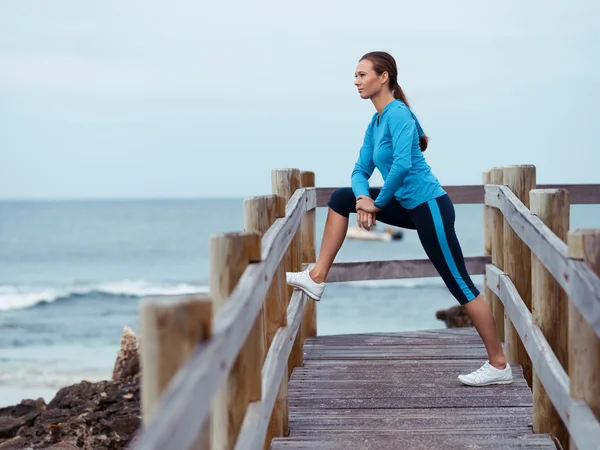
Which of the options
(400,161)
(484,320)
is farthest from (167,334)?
(484,320)

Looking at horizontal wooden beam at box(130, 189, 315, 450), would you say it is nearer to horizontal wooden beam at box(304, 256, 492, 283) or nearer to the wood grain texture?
the wood grain texture

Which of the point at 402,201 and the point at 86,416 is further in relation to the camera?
the point at 86,416

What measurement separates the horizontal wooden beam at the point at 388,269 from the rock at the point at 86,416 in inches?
85.0

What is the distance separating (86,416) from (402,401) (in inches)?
146

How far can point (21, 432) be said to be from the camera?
7.53 m

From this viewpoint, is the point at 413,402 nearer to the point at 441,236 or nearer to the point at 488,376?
the point at 488,376

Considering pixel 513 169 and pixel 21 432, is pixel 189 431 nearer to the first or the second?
pixel 513 169

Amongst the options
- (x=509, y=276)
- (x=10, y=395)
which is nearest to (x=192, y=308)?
(x=509, y=276)

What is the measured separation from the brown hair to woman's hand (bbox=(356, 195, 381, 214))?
0.42 metres

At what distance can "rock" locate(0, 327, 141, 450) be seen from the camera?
691cm

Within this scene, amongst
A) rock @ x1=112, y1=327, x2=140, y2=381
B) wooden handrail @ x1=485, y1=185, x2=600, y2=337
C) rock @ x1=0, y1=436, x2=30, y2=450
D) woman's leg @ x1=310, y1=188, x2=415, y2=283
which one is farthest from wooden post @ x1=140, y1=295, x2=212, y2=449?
rock @ x1=112, y1=327, x2=140, y2=381

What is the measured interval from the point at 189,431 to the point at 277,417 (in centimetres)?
250

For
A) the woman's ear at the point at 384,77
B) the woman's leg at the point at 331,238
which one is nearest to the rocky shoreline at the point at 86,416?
the woman's leg at the point at 331,238

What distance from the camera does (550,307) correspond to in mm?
3879
